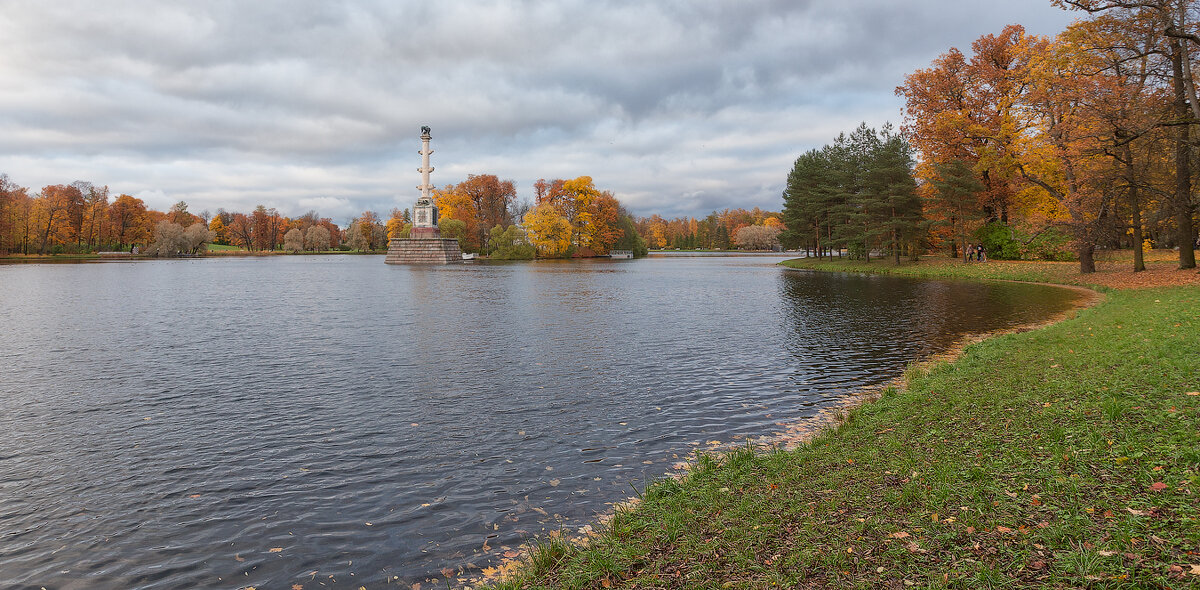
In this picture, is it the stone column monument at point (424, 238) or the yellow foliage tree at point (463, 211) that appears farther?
the yellow foliage tree at point (463, 211)

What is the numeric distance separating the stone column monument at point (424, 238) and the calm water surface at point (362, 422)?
77.3 m

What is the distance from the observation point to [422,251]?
106000 mm

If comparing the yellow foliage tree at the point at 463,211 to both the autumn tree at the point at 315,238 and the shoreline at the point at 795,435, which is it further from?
the shoreline at the point at 795,435

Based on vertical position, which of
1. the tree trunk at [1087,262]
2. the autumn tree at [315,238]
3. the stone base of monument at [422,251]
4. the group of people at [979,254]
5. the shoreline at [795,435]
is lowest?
the shoreline at [795,435]

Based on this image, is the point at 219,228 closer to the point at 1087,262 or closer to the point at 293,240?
the point at 293,240

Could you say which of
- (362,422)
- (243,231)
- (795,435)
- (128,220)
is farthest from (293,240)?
(795,435)

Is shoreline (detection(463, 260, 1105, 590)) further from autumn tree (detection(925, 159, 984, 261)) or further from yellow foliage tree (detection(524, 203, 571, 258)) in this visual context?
yellow foliage tree (detection(524, 203, 571, 258))

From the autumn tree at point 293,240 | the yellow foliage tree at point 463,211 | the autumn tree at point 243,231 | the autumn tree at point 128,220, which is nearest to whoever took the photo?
the autumn tree at point 128,220

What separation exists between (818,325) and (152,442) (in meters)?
22.6

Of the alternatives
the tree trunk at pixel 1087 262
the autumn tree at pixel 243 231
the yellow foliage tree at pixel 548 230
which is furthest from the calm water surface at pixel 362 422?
the autumn tree at pixel 243 231

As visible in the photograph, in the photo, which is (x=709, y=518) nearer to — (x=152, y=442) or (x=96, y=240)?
(x=152, y=442)

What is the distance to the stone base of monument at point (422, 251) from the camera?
10556cm

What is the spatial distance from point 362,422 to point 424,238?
98.6 metres

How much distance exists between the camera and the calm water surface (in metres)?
7.26
